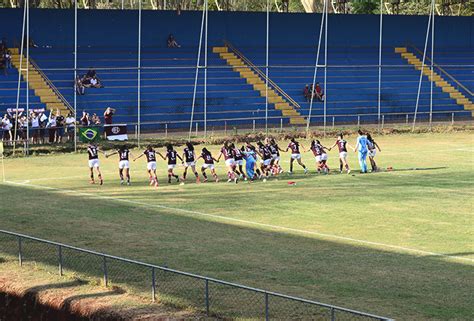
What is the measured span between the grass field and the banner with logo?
7.40 meters

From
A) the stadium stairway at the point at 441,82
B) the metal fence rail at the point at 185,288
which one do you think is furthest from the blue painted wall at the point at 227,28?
the metal fence rail at the point at 185,288

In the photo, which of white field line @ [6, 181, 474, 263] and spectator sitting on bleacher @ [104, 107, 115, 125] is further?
spectator sitting on bleacher @ [104, 107, 115, 125]

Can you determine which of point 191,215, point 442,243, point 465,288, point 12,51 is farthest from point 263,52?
point 465,288

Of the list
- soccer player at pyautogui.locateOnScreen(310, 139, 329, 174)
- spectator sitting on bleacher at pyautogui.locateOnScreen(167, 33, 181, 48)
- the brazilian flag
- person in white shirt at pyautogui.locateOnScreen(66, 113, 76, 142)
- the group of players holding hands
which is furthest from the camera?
spectator sitting on bleacher at pyautogui.locateOnScreen(167, 33, 181, 48)

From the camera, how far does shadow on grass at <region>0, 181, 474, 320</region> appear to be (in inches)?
850

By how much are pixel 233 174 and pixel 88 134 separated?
1464 cm

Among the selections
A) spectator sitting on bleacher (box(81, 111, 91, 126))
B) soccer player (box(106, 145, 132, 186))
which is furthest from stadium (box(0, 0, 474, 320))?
spectator sitting on bleacher (box(81, 111, 91, 126))

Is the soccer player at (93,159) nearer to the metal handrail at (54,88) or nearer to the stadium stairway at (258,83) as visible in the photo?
the metal handrail at (54,88)

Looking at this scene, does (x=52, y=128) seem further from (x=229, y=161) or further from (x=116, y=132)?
(x=229, y=161)

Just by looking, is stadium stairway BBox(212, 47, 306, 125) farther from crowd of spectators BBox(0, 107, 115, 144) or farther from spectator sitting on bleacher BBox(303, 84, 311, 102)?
crowd of spectators BBox(0, 107, 115, 144)

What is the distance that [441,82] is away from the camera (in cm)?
7862

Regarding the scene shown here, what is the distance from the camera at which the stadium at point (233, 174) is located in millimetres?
22953

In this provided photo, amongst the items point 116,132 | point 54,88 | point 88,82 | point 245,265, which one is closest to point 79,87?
point 88,82

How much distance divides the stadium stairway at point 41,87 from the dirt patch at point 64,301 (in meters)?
36.8
